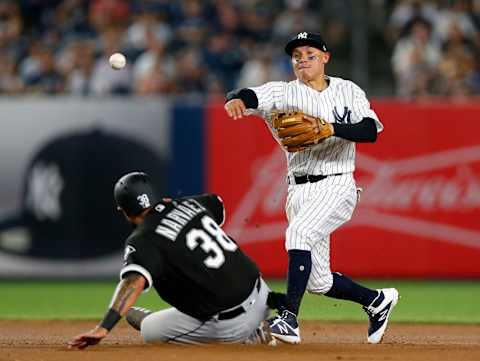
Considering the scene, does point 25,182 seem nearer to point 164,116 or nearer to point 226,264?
point 164,116

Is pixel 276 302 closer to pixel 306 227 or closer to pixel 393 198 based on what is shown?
pixel 306 227

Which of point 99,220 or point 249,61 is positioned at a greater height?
point 249,61

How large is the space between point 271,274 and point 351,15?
3.97 m

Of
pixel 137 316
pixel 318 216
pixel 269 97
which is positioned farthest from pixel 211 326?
pixel 269 97

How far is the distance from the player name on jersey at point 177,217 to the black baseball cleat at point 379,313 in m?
1.48

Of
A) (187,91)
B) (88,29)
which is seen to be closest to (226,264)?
(187,91)

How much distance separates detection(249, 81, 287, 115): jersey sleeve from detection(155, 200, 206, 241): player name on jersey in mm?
858

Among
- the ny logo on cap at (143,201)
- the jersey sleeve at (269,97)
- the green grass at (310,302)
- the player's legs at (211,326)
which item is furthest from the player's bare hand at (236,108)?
the green grass at (310,302)

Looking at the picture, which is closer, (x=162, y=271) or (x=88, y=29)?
(x=162, y=271)

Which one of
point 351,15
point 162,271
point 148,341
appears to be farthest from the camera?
point 351,15

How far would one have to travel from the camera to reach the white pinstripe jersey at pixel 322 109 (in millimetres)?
6824

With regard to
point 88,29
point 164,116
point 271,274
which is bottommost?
point 271,274

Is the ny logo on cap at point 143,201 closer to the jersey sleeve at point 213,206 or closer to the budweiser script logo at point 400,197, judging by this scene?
the jersey sleeve at point 213,206

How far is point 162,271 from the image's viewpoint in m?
5.88
